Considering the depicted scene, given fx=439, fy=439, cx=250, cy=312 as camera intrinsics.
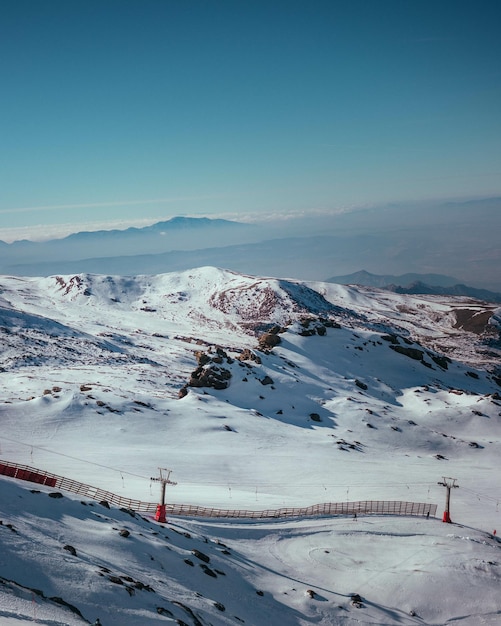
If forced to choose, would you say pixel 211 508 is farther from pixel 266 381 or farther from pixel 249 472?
pixel 266 381

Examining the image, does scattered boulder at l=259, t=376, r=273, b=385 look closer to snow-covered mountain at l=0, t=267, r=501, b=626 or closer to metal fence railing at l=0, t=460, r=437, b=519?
snow-covered mountain at l=0, t=267, r=501, b=626

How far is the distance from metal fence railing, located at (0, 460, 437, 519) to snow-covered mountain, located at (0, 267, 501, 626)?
138 centimetres

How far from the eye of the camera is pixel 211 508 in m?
34.3

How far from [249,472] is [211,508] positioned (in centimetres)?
1299

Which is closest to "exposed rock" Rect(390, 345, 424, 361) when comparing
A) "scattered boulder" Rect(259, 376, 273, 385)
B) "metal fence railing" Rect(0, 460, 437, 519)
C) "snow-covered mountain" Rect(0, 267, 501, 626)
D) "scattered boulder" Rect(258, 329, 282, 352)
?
"snow-covered mountain" Rect(0, 267, 501, 626)

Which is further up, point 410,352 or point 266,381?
point 266,381

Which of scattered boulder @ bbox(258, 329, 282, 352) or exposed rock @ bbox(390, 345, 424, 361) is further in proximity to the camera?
exposed rock @ bbox(390, 345, 424, 361)

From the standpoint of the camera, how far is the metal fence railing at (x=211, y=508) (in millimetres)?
27509

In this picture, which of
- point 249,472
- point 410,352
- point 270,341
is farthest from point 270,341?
point 249,472

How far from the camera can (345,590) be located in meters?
26.4

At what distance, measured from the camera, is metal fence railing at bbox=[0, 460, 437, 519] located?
27.5 m

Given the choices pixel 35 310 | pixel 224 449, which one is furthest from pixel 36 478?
pixel 35 310

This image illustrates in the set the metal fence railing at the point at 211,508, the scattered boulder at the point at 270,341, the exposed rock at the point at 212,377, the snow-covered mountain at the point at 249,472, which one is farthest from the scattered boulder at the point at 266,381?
the metal fence railing at the point at 211,508

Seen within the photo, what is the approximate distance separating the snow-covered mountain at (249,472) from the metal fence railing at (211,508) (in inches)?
54.5
